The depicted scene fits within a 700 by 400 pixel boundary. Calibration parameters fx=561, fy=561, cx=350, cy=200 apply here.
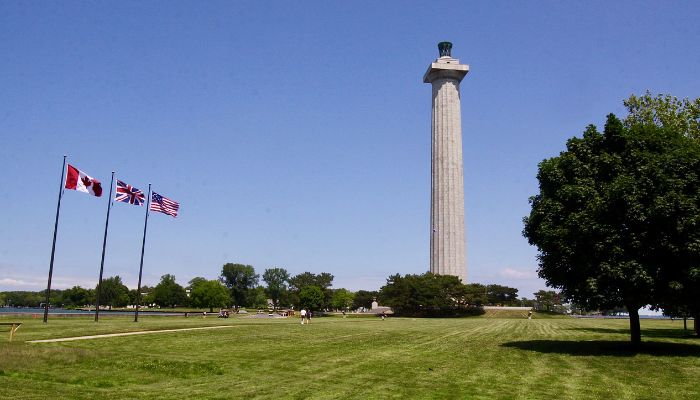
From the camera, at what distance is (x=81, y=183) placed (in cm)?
4497

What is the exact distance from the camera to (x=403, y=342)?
112 feet

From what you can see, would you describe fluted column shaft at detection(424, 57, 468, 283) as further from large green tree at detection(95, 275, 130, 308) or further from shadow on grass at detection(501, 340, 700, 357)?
large green tree at detection(95, 275, 130, 308)

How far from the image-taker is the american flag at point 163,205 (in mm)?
54562

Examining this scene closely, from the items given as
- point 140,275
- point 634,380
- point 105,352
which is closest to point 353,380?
point 634,380

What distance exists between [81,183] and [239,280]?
147 meters

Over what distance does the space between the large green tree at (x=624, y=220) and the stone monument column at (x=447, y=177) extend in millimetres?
104990

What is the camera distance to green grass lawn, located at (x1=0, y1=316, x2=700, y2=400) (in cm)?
1677

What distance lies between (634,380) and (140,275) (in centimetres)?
4814

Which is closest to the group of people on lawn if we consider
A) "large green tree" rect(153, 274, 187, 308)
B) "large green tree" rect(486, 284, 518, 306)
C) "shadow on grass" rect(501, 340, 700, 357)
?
"shadow on grass" rect(501, 340, 700, 357)

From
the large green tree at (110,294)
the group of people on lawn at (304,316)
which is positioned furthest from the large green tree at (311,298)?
the large green tree at (110,294)

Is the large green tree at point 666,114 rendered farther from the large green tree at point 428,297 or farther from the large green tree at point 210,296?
the large green tree at point 210,296

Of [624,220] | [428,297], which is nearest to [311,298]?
[428,297]

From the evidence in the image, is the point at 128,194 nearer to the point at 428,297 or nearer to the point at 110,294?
the point at 428,297

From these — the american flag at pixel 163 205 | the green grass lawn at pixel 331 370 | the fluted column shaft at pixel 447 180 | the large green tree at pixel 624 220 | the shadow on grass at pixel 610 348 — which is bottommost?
the green grass lawn at pixel 331 370
